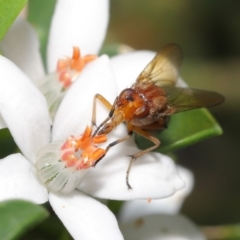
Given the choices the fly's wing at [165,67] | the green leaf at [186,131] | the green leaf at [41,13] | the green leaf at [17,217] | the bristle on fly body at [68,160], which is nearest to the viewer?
the green leaf at [17,217]

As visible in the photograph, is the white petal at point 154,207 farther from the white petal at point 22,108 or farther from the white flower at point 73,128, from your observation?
the white petal at point 22,108

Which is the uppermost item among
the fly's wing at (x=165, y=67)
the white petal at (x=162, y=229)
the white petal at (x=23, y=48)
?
the white petal at (x=23, y=48)

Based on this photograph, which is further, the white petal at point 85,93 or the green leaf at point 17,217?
the white petal at point 85,93

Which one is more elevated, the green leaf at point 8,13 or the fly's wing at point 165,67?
the green leaf at point 8,13

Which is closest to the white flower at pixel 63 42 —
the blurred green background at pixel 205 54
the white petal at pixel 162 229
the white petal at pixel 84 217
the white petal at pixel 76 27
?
the white petal at pixel 76 27

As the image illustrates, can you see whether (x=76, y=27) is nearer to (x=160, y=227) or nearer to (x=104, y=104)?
(x=104, y=104)

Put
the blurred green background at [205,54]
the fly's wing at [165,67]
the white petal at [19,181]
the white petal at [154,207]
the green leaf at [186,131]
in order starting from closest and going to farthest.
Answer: the white petal at [19,181], the green leaf at [186,131], the fly's wing at [165,67], the white petal at [154,207], the blurred green background at [205,54]

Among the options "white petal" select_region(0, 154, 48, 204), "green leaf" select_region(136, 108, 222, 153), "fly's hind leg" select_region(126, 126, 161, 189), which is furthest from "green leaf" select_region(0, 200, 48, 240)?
"green leaf" select_region(136, 108, 222, 153)
